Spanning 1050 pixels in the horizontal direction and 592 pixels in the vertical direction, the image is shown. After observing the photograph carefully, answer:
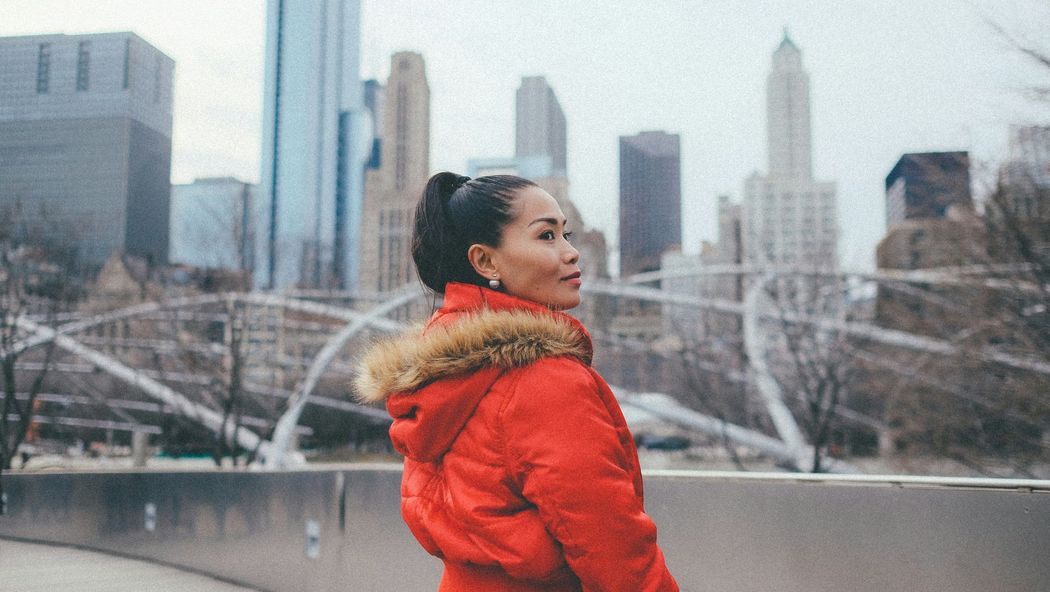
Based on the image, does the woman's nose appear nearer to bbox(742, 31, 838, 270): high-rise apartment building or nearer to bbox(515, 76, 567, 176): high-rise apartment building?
bbox(515, 76, 567, 176): high-rise apartment building

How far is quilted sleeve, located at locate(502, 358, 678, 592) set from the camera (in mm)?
1436

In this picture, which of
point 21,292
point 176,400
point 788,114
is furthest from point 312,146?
point 21,292

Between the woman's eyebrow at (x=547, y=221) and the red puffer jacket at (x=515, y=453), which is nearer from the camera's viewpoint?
the red puffer jacket at (x=515, y=453)

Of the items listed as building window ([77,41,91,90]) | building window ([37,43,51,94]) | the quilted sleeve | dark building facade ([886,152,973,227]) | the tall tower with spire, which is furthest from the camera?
the tall tower with spire

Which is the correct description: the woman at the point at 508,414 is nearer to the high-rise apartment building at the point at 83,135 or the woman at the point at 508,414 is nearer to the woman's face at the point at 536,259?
the woman's face at the point at 536,259

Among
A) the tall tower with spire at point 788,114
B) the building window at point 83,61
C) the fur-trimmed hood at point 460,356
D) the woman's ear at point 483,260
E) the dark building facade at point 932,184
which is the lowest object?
the fur-trimmed hood at point 460,356

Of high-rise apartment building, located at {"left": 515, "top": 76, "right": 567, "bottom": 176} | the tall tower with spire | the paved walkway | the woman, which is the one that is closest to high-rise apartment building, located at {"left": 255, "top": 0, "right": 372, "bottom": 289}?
high-rise apartment building, located at {"left": 515, "top": 76, "right": 567, "bottom": 176}

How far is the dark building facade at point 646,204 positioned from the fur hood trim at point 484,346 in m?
21.9

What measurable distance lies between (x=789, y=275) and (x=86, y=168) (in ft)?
51.2

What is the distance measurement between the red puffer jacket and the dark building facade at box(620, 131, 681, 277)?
21.9 metres

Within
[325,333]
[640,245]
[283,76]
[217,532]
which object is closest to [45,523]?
[217,532]

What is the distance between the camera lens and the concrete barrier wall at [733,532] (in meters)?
2.87

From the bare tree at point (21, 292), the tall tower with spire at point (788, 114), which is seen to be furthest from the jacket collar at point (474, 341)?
the tall tower with spire at point (788, 114)

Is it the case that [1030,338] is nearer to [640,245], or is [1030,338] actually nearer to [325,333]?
[640,245]
